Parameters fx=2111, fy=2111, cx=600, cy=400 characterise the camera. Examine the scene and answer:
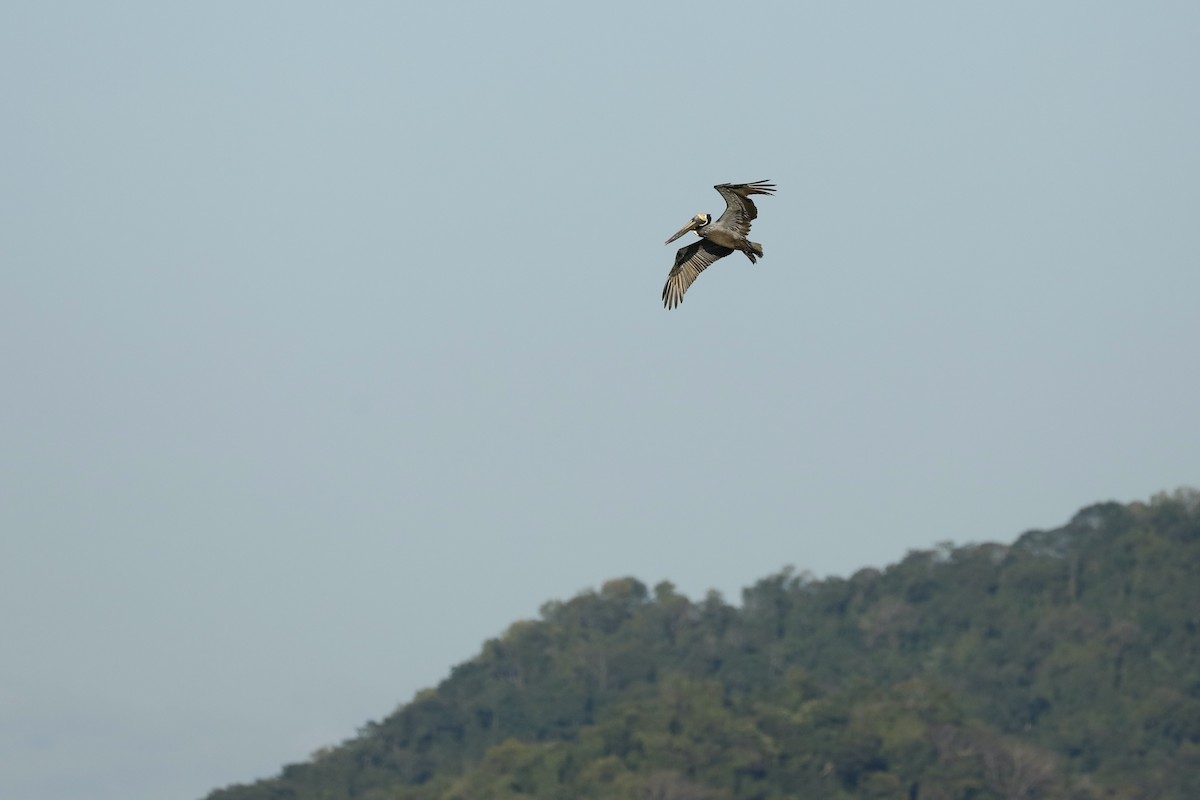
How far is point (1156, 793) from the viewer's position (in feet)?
319

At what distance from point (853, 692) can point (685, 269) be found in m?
75.1

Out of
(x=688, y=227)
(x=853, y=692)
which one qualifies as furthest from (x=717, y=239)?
(x=853, y=692)

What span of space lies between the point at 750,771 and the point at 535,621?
36900 millimetres

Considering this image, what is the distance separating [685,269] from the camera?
90.3ft

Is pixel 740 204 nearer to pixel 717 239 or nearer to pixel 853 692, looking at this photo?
pixel 717 239

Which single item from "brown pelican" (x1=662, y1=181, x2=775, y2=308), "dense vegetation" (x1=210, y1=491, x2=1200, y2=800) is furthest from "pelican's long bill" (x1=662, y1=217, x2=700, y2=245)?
"dense vegetation" (x1=210, y1=491, x2=1200, y2=800)

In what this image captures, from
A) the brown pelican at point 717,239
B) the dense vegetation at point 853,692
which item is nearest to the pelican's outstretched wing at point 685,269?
the brown pelican at point 717,239

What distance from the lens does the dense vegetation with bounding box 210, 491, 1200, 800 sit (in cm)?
9444

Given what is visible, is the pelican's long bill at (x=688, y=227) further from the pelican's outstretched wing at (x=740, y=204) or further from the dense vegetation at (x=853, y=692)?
the dense vegetation at (x=853, y=692)

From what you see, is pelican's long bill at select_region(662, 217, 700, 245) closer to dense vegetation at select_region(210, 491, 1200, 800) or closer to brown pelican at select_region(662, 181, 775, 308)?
brown pelican at select_region(662, 181, 775, 308)

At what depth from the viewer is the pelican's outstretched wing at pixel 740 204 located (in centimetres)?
2425

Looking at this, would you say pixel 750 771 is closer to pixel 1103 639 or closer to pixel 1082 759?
pixel 1082 759

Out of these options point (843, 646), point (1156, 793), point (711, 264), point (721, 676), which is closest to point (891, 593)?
point (843, 646)

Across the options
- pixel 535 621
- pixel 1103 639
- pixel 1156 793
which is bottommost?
pixel 1156 793
